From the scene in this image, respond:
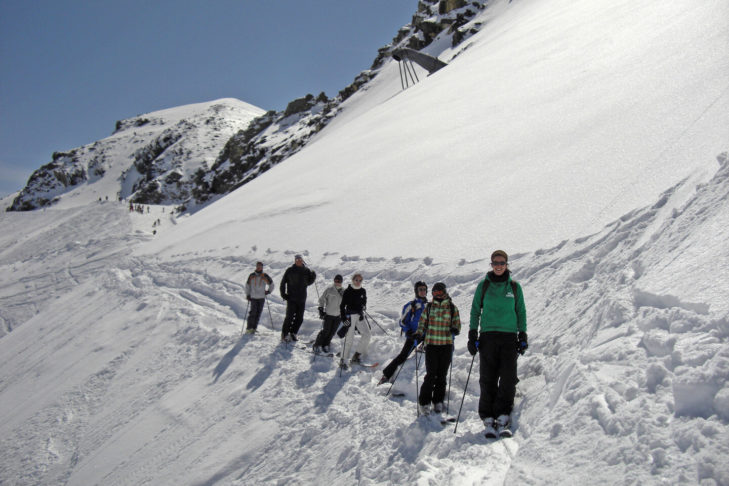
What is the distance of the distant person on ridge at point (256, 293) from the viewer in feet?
30.1

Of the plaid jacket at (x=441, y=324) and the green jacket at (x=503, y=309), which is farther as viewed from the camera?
the plaid jacket at (x=441, y=324)

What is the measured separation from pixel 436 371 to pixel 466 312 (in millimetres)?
1926

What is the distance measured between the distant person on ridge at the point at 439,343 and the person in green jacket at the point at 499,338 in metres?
0.57

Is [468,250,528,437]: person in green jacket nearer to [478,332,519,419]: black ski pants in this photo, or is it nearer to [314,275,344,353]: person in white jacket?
[478,332,519,419]: black ski pants

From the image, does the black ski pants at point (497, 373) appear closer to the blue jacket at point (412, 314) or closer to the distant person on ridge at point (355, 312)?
the blue jacket at point (412, 314)

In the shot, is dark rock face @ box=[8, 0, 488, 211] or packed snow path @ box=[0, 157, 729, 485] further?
dark rock face @ box=[8, 0, 488, 211]

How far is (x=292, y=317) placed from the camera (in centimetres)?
834

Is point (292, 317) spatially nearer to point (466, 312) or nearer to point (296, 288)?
point (296, 288)

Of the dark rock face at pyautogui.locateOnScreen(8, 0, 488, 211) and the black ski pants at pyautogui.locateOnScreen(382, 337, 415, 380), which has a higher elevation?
the dark rock face at pyautogui.locateOnScreen(8, 0, 488, 211)

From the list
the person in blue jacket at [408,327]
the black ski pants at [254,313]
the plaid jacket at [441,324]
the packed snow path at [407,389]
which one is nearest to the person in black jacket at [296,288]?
the packed snow path at [407,389]

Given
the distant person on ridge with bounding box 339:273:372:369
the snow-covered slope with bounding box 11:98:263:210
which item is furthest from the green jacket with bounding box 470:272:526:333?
the snow-covered slope with bounding box 11:98:263:210

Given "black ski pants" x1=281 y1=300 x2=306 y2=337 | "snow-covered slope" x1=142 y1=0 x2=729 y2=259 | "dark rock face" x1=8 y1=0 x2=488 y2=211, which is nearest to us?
"snow-covered slope" x1=142 y1=0 x2=729 y2=259

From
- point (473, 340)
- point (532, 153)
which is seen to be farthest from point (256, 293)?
point (532, 153)

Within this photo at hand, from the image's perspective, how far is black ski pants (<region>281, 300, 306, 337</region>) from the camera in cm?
826
